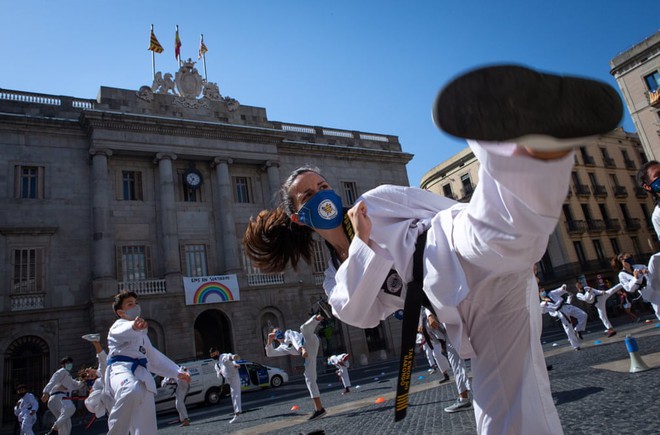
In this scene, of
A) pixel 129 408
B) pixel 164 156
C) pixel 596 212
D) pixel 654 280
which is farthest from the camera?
pixel 596 212

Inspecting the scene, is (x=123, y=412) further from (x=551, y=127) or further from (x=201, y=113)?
(x=201, y=113)

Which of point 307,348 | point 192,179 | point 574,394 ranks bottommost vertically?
point 574,394

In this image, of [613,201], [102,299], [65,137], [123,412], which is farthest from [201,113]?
[613,201]

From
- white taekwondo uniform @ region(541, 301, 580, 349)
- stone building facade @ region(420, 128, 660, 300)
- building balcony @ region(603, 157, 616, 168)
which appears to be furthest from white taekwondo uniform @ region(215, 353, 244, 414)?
building balcony @ region(603, 157, 616, 168)

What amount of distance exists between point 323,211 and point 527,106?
1429 mm

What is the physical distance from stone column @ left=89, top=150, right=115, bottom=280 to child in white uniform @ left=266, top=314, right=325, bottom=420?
52.0ft

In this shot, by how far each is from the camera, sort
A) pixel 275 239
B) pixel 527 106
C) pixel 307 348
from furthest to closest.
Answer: pixel 307 348 → pixel 275 239 → pixel 527 106

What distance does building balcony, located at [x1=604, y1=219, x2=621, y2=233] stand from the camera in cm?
3978

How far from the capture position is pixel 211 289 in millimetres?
23859

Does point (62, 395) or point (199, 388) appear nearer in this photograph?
point (62, 395)

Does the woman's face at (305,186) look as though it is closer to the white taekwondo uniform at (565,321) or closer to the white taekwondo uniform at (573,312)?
the white taekwondo uniform at (565,321)

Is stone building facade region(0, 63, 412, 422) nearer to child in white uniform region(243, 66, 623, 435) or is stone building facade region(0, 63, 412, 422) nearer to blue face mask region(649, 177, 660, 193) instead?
blue face mask region(649, 177, 660, 193)

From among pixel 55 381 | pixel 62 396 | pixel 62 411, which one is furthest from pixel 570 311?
pixel 55 381

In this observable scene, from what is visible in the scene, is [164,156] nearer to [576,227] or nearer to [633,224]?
[576,227]
